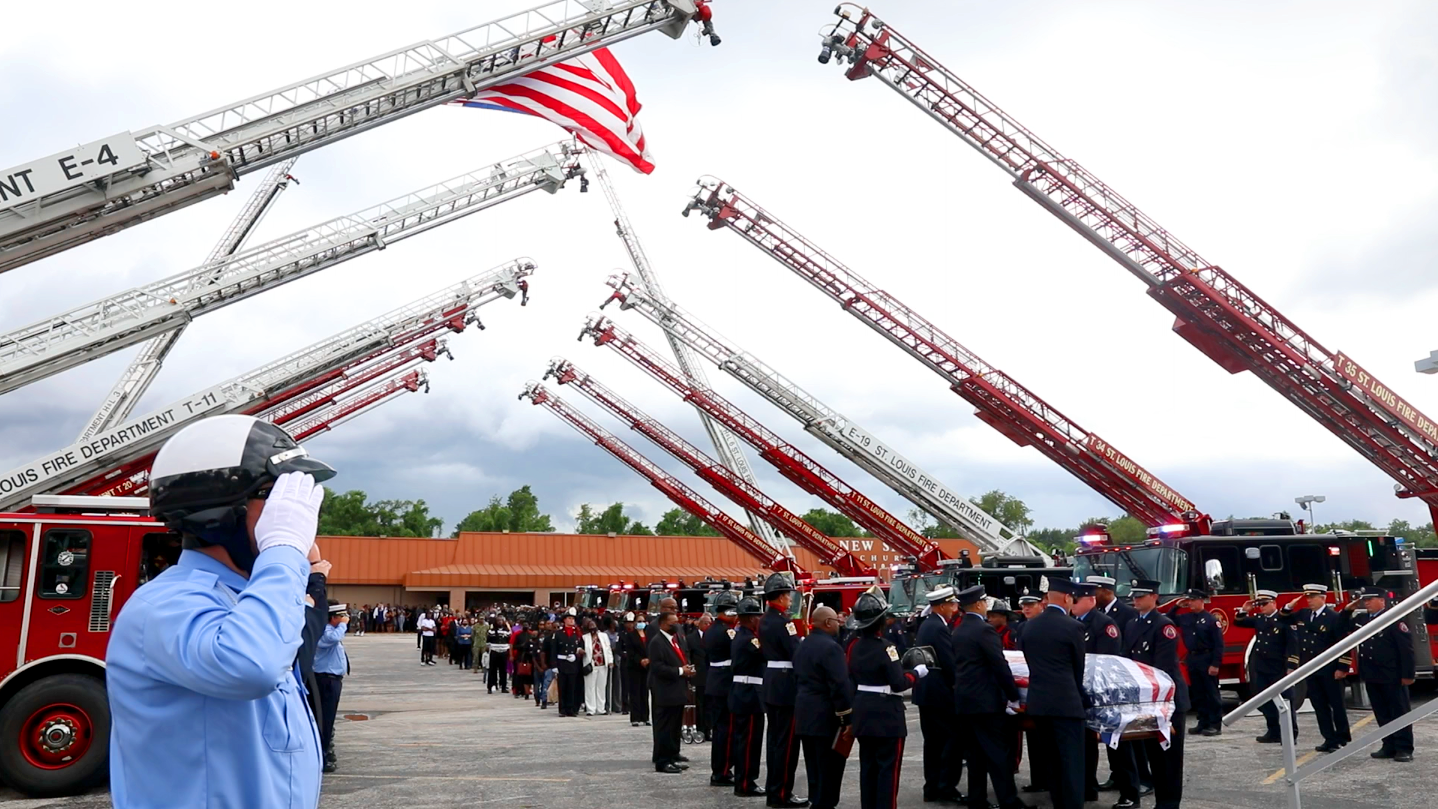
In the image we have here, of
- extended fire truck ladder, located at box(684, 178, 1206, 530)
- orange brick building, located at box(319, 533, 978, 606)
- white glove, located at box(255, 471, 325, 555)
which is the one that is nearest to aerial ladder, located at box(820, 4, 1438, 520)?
extended fire truck ladder, located at box(684, 178, 1206, 530)

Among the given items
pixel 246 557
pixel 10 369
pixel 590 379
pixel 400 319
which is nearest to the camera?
pixel 246 557

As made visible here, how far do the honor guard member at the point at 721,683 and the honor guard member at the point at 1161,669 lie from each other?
377cm

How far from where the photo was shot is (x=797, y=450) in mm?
26297

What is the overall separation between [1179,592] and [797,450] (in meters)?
13.3

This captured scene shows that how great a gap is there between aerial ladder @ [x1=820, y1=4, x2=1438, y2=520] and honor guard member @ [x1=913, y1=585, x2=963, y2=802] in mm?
9888

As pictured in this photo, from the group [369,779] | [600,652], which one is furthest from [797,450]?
[369,779]

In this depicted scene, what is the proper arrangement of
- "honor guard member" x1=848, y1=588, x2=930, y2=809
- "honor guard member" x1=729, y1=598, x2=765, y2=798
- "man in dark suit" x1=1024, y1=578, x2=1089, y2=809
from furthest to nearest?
"honor guard member" x1=729, y1=598, x2=765, y2=798 < "honor guard member" x1=848, y1=588, x2=930, y2=809 < "man in dark suit" x1=1024, y1=578, x2=1089, y2=809

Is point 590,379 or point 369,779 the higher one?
point 590,379

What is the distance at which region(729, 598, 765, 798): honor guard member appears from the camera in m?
8.80

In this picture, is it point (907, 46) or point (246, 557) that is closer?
point (246, 557)

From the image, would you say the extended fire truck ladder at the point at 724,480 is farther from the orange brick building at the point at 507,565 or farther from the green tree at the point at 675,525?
the green tree at the point at 675,525

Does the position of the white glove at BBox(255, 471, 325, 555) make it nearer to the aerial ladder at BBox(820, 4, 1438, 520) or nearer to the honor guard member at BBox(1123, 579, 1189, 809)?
the honor guard member at BBox(1123, 579, 1189, 809)

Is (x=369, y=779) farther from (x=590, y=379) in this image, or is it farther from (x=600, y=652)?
(x=590, y=379)

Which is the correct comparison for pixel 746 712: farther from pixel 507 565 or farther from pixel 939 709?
pixel 507 565
